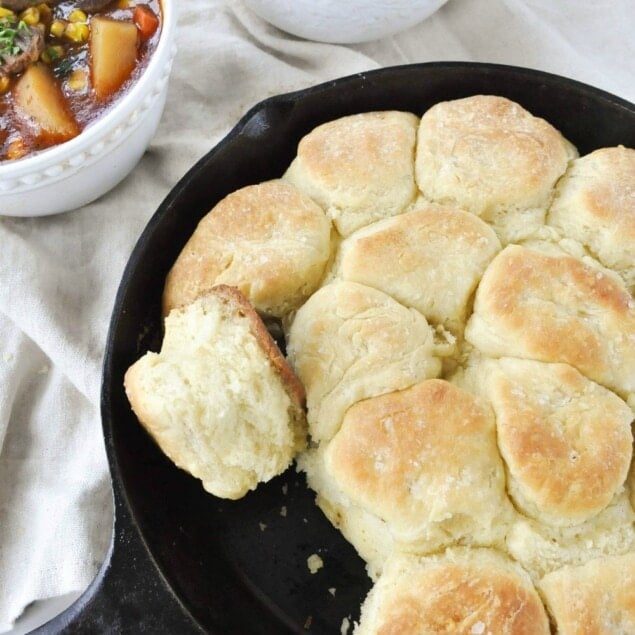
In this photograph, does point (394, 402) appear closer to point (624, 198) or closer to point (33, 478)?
point (624, 198)

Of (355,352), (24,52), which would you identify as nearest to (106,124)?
(24,52)

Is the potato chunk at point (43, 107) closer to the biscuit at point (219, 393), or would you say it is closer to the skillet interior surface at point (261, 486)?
the skillet interior surface at point (261, 486)

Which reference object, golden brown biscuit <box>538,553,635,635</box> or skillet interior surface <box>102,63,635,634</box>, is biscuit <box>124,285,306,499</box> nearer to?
→ skillet interior surface <box>102,63,635,634</box>

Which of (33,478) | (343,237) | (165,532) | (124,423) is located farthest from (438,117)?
(33,478)

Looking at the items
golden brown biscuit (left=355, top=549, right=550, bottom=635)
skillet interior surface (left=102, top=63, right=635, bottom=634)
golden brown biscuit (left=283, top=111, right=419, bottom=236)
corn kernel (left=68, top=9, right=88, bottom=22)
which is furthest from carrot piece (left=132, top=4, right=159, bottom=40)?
golden brown biscuit (left=355, top=549, right=550, bottom=635)

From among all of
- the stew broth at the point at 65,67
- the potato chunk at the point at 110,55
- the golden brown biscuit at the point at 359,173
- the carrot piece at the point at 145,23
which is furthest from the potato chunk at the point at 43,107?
the golden brown biscuit at the point at 359,173

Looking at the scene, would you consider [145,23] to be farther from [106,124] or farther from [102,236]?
[102,236]

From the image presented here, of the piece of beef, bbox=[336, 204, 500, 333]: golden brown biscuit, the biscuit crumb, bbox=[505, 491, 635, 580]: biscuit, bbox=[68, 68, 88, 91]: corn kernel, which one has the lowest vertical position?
the biscuit crumb
